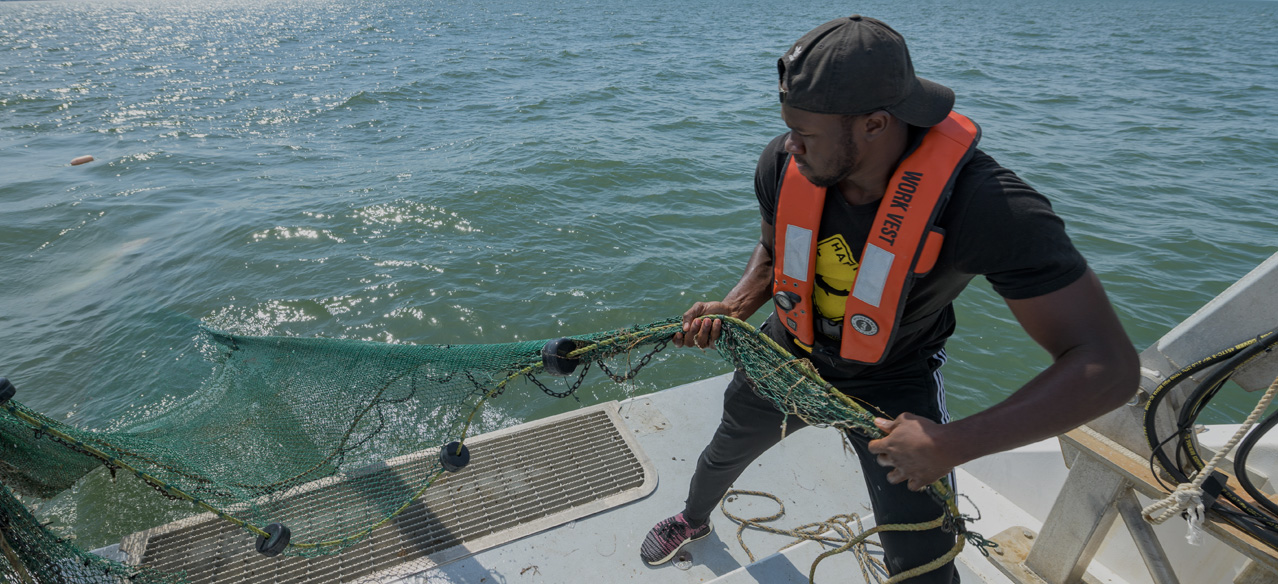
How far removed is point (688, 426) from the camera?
13.8 ft

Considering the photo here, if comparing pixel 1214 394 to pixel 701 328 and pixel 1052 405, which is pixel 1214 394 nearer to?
pixel 1052 405

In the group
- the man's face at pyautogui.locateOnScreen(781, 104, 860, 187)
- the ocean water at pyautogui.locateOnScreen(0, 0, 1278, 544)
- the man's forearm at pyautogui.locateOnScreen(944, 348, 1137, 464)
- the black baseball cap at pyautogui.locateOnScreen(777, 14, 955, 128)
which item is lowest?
the ocean water at pyautogui.locateOnScreen(0, 0, 1278, 544)

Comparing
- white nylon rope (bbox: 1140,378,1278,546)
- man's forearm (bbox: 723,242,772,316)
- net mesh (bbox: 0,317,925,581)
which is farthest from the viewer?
man's forearm (bbox: 723,242,772,316)

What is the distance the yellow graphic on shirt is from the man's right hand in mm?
400

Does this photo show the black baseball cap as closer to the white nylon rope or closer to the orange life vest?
the orange life vest

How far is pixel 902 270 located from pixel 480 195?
27.1 ft

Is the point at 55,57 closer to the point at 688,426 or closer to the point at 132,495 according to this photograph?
the point at 132,495

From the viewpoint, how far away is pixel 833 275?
2428 mm

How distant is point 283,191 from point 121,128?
664cm

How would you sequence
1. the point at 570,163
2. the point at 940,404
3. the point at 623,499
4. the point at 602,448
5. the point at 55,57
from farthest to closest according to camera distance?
the point at 55,57
the point at 570,163
the point at 602,448
the point at 623,499
the point at 940,404

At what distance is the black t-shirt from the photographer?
1787 millimetres

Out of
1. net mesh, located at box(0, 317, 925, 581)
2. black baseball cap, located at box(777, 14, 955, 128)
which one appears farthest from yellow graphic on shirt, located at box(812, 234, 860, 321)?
black baseball cap, located at box(777, 14, 955, 128)

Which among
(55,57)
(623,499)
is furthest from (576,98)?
(55,57)

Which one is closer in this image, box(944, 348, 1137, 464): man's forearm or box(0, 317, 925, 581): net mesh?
box(944, 348, 1137, 464): man's forearm
